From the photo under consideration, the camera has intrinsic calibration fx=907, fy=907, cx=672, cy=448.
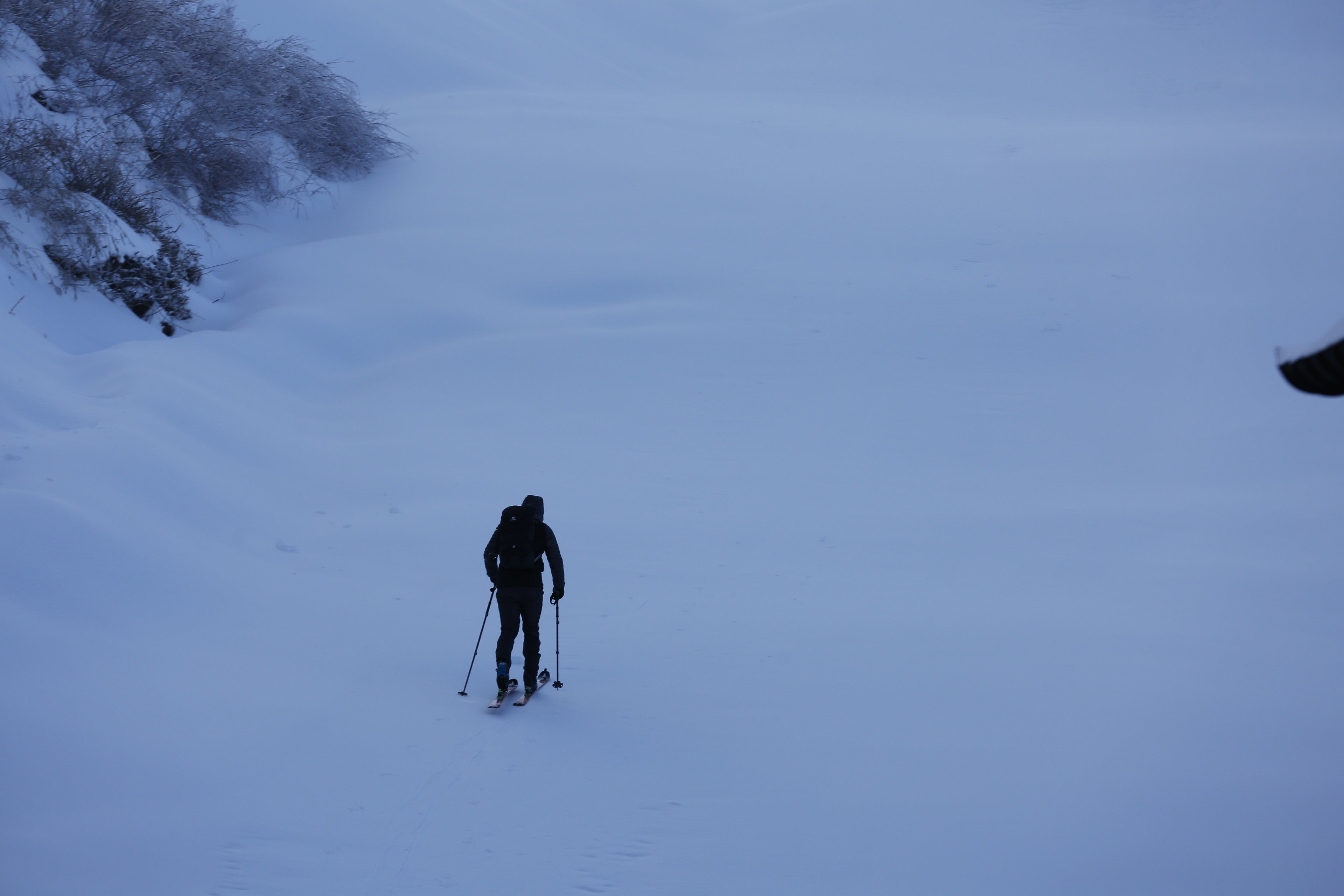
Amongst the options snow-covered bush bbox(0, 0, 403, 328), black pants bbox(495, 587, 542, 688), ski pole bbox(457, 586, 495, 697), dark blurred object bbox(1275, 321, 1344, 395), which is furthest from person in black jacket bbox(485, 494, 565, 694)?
snow-covered bush bbox(0, 0, 403, 328)

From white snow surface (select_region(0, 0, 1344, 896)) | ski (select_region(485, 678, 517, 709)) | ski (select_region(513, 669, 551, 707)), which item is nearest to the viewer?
white snow surface (select_region(0, 0, 1344, 896))

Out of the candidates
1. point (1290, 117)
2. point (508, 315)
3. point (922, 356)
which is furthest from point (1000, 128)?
point (508, 315)

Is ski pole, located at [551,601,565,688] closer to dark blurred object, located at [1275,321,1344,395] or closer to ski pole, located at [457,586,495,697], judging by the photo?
ski pole, located at [457,586,495,697]

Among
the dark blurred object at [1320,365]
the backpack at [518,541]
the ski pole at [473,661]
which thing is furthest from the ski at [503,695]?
the dark blurred object at [1320,365]

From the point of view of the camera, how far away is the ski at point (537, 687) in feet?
20.8

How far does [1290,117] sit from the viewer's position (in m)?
22.8

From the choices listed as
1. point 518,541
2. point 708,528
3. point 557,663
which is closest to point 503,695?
point 557,663

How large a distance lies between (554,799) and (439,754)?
809 mm

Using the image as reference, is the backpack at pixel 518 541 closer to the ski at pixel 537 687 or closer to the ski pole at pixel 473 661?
the ski pole at pixel 473 661

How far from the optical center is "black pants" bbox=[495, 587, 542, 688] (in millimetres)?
6352

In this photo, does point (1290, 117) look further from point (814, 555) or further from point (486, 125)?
point (814, 555)

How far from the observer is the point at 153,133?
50.1 ft

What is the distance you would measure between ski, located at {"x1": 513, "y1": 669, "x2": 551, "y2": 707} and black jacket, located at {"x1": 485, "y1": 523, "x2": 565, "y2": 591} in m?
0.69

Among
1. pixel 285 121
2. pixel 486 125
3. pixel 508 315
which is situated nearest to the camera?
pixel 508 315
